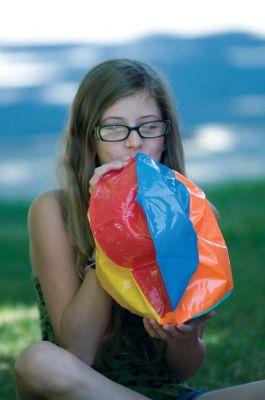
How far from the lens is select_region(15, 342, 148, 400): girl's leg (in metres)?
2.91

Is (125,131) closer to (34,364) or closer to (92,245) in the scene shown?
(92,245)

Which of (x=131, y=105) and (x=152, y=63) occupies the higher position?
(x=131, y=105)

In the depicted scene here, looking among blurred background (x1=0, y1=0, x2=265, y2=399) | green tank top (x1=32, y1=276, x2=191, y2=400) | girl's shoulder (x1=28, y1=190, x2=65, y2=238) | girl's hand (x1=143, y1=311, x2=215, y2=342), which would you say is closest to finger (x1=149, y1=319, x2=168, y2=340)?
girl's hand (x1=143, y1=311, x2=215, y2=342)

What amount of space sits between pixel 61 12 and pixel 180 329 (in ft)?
35.4

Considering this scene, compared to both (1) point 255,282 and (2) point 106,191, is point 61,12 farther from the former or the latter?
(2) point 106,191

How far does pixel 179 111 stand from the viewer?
3.63 metres

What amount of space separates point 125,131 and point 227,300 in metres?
2.05

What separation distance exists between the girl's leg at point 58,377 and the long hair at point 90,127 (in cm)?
42

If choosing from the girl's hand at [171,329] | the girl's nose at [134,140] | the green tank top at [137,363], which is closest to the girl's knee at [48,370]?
the girl's hand at [171,329]

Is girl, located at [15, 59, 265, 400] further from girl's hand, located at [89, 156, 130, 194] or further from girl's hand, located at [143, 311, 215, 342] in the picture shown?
girl's hand, located at [143, 311, 215, 342]

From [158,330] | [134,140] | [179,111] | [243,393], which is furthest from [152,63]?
[158,330]

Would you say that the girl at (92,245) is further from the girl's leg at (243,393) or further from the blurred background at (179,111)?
the blurred background at (179,111)

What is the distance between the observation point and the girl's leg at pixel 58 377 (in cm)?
291

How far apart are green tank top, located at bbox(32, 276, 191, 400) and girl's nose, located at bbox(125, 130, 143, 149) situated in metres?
0.53
